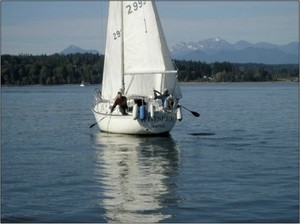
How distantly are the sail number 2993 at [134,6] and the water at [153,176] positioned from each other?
242 inches

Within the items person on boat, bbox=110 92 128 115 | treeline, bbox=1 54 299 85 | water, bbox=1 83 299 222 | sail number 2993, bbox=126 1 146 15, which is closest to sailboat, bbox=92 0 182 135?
sail number 2993, bbox=126 1 146 15

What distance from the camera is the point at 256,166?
19375 millimetres

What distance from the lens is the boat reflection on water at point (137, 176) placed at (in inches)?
532

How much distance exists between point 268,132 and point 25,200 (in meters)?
17.8

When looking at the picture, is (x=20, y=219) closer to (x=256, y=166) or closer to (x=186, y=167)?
(x=186, y=167)

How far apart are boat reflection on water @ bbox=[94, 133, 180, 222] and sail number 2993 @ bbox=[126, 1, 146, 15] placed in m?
6.19

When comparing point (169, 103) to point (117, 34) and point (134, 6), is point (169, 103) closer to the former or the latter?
point (117, 34)

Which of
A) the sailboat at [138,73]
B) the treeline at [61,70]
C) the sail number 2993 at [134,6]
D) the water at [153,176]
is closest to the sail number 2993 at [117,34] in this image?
the sailboat at [138,73]

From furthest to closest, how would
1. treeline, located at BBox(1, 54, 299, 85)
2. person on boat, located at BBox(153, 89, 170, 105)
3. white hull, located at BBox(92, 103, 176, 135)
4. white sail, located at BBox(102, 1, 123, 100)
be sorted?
treeline, located at BBox(1, 54, 299, 85), white sail, located at BBox(102, 1, 123, 100), person on boat, located at BBox(153, 89, 170, 105), white hull, located at BBox(92, 103, 176, 135)

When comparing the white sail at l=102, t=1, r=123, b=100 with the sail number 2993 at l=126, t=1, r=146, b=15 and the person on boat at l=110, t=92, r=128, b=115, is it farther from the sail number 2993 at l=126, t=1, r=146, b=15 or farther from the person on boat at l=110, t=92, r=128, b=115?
the person on boat at l=110, t=92, r=128, b=115

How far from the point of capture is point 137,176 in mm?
17891

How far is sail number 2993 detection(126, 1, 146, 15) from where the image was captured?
96.1 feet

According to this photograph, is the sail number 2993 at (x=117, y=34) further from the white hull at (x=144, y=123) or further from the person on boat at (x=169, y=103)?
the person on boat at (x=169, y=103)

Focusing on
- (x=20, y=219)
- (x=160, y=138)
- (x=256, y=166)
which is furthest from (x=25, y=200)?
(x=160, y=138)
